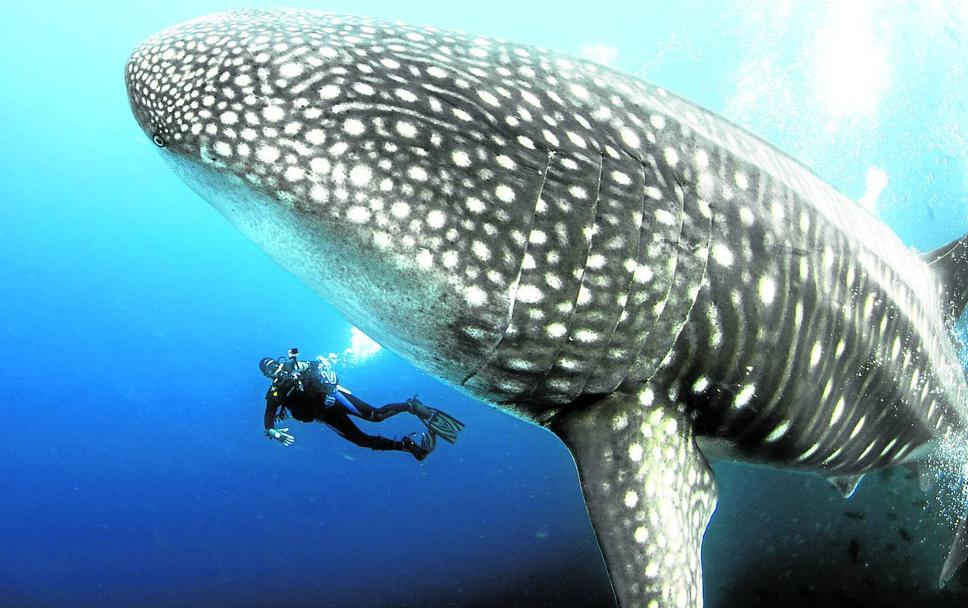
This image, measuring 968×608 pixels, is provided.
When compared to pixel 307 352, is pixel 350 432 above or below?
above

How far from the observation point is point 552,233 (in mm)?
1858

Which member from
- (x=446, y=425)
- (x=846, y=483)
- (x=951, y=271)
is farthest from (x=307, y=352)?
(x=951, y=271)

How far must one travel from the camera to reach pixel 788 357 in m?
2.32

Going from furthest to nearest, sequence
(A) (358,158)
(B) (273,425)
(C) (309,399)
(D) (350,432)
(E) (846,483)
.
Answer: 1. (D) (350,432)
2. (C) (309,399)
3. (B) (273,425)
4. (E) (846,483)
5. (A) (358,158)

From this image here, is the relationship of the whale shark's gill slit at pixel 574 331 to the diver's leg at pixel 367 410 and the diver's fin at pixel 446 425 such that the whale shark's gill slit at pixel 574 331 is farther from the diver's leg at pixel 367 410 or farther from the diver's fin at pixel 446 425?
the diver's leg at pixel 367 410

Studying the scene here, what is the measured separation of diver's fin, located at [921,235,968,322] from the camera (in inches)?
135

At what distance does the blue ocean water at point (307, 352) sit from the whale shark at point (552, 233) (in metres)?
8.12

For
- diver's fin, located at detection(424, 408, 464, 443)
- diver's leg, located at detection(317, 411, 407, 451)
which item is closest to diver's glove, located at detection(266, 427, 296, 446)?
diver's leg, located at detection(317, 411, 407, 451)

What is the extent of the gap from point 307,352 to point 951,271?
117 feet

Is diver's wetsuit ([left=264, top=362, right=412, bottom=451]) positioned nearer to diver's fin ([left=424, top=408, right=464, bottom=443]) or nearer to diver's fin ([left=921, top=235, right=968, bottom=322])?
diver's fin ([left=424, top=408, right=464, bottom=443])

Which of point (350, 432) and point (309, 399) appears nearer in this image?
point (309, 399)

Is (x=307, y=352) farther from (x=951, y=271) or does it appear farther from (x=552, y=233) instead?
(x=552, y=233)

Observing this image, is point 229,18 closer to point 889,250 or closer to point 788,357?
point 788,357

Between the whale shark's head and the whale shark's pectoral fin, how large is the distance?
53cm
